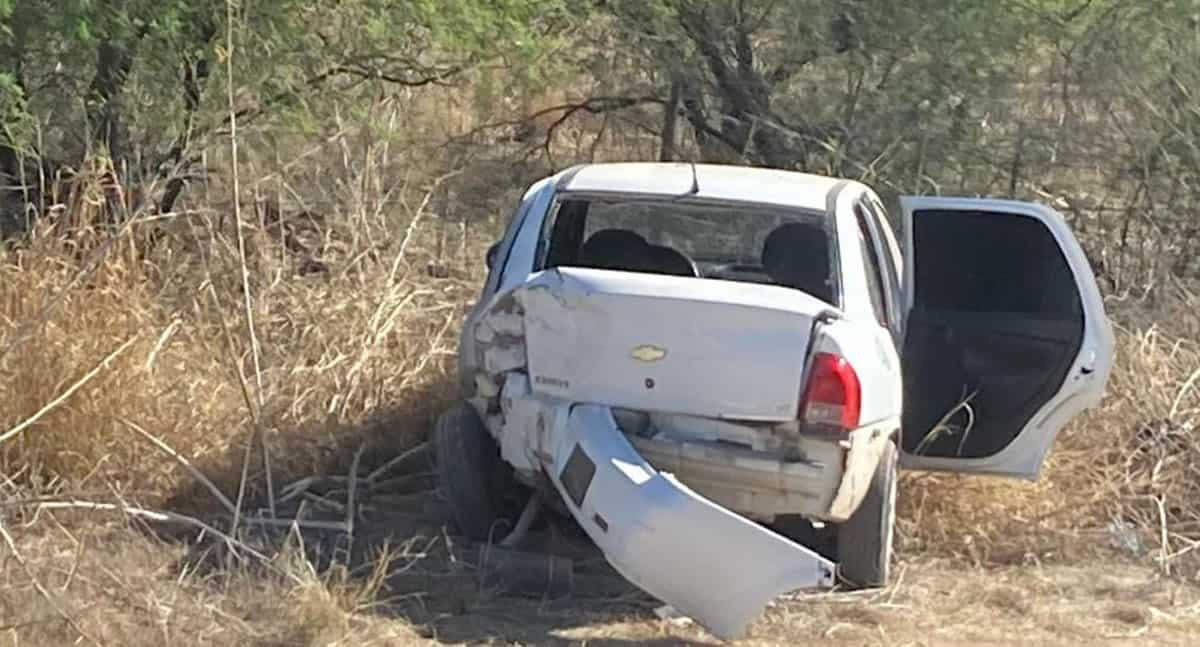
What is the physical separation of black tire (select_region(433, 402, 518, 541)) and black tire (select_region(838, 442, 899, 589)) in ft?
4.29

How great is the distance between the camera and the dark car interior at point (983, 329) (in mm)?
8000

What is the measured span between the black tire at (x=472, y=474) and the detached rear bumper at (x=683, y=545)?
3.22 ft

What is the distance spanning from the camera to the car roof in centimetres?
702

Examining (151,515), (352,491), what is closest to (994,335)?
(352,491)

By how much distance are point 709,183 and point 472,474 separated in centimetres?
141

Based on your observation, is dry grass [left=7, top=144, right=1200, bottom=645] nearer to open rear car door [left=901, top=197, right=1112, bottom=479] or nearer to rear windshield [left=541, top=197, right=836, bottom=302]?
open rear car door [left=901, top=197, right=1112, bottom=479]

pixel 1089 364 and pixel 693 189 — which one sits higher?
pixel 693 189

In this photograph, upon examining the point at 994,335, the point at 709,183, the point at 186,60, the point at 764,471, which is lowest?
the point at 764,471

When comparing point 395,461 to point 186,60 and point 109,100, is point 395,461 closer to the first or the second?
point 186,60

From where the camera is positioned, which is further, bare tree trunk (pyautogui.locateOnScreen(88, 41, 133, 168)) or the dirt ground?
bare tree trunk (pyautogui.locateOnScreen(88, 41, 133, 168))

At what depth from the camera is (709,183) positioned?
7.15m

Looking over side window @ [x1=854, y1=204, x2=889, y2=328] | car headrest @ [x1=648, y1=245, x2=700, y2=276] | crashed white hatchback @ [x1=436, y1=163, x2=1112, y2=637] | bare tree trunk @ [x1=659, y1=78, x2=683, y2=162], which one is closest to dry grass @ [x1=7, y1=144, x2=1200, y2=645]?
crashed white hatchback @ [x1=436, y1=163, x2=1112, y2=637]

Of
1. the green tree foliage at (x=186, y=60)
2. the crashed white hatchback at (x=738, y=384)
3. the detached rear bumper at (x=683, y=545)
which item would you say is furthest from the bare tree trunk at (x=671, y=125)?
the detached rear bumper at (x=683, y=545)

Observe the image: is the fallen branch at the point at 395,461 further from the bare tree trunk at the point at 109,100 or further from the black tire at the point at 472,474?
the bare tree trunk at the point at 109,100
